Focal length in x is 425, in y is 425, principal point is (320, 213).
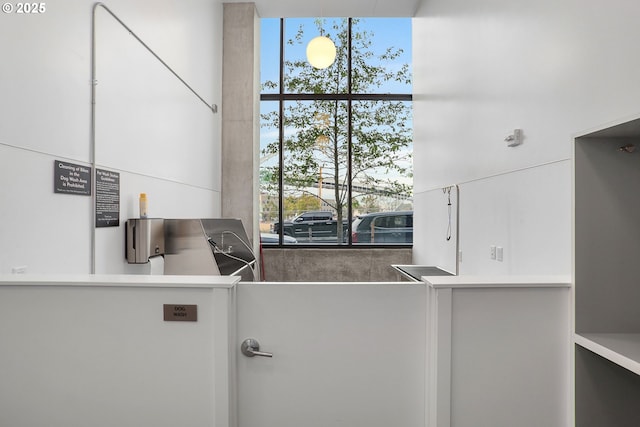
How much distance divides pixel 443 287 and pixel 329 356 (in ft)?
1.42

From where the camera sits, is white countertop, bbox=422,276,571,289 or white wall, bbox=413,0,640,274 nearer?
white countertop, bbox=422,276,571,289

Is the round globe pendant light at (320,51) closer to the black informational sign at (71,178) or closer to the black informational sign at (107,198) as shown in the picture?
the black informational sign at (107,198)

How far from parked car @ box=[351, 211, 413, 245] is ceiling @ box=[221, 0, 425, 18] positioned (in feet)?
8.11

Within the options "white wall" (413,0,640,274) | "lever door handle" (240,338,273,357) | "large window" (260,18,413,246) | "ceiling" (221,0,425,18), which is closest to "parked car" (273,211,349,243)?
"large window" (260,18,413,246)

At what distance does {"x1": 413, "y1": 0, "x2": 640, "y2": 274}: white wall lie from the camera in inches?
67.0

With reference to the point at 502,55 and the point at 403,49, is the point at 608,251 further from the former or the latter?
the point at 403,49

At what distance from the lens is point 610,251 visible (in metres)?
1.25

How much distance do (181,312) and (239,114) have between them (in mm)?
3846

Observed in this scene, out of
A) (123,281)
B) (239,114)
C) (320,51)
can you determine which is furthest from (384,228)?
(123,281)

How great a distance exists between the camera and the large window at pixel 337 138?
5605 millimetres

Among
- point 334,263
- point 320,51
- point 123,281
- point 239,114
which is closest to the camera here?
point 123,281

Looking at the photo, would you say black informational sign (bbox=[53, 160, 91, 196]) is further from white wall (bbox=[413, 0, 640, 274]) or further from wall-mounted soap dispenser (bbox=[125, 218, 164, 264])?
white wall (bbox=[413, 0, 640, 274])

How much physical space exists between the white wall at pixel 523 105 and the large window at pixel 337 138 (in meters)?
1.56

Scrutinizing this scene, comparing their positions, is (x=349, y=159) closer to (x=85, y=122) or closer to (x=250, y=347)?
(x=85, y=122)
